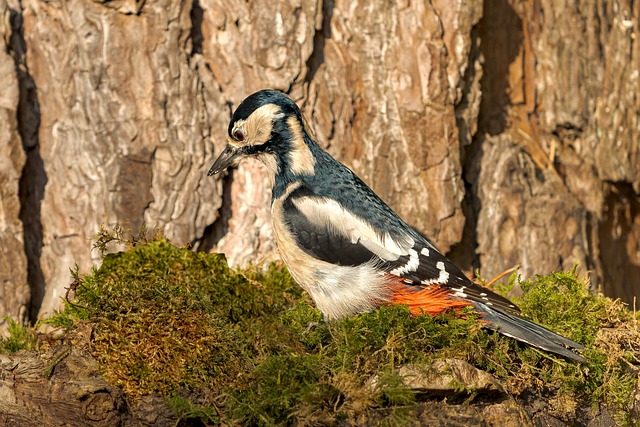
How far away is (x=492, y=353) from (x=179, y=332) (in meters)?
1.48

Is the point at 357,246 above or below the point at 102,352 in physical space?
above

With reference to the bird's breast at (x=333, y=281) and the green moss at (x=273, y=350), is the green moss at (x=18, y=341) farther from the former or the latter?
the bird's breast at (x=333, y=281)

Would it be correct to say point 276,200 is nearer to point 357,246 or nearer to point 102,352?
point 357,246

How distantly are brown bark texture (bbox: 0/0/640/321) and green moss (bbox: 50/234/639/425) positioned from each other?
46.2 inches

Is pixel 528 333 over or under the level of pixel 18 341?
over

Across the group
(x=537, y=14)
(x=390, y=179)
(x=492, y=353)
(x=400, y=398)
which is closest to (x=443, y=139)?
(x=390, y=179)

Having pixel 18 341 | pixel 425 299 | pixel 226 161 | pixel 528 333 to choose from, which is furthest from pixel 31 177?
pixel 528 333

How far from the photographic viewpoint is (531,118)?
A: 6.35 metres

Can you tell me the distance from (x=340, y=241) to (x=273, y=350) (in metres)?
0.74

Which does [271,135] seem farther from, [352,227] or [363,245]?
[363,245]

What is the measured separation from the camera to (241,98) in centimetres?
562

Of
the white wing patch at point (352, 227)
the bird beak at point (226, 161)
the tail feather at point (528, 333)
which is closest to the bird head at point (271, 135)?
the bird beak at point (226, 161)

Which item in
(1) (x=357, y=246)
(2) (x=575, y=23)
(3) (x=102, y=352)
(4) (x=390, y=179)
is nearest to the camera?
(3) (x=102, y=352)

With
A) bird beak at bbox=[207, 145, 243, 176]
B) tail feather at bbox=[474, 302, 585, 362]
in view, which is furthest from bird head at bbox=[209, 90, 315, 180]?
tail feather at bbox=[474, 302, 585, 362]
